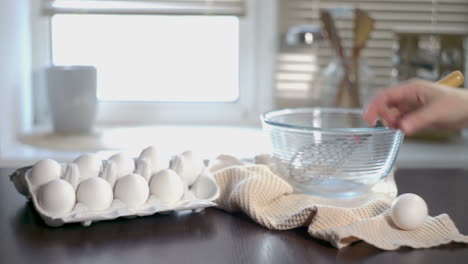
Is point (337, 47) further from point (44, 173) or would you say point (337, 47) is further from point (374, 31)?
point (44, 173)

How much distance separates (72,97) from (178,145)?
33 cm

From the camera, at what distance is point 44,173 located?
0.82 meters

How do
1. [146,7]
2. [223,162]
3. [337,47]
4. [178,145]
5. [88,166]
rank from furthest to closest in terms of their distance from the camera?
1. [146,7]
2. [337,47]
3. [178,145]
4. [223,162]
5. [88,166]

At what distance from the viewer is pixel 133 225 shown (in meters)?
0.80

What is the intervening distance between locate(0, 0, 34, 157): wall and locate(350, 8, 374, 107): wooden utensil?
946 mm

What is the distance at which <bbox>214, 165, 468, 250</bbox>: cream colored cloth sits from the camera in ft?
2.43

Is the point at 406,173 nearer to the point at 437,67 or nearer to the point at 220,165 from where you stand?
the point at 220,165

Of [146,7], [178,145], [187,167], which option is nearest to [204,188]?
[187,167]

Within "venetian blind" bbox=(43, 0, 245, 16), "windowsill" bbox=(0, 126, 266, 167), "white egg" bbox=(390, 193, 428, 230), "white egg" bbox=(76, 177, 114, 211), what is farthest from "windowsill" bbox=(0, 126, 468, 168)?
"white egg" bbox=(390, 193, 428, 230)

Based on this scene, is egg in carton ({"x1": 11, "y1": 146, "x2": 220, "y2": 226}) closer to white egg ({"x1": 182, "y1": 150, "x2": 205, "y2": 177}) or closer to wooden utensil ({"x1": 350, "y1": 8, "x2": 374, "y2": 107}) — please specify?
white egg ({"x1": 182, "y1": 150, "x2": 205, "y2": 177})

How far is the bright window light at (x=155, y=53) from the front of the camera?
2.07 meters

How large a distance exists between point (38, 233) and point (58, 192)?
0.17 ft

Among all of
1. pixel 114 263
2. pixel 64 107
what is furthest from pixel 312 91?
pixel 114 263

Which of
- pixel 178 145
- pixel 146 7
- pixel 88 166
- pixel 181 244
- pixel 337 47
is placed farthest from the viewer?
pixel 146 7
